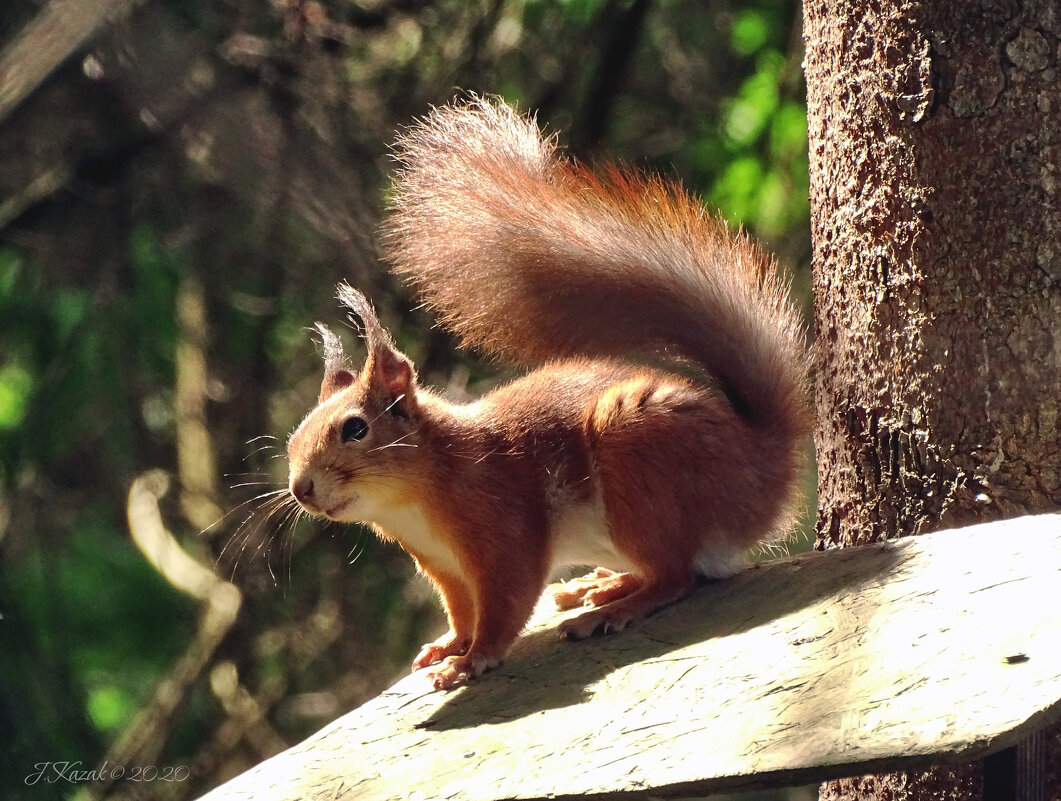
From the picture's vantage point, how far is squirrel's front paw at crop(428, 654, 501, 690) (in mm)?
2301

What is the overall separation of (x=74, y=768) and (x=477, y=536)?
2420mm

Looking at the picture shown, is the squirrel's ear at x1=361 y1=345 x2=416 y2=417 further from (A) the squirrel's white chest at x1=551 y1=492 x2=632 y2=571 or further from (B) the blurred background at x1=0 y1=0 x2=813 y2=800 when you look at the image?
(B) the blurred background at x1=0 y1=0 x2=813 y2=800

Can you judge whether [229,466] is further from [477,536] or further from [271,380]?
[477,536]

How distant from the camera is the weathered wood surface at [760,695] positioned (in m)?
1.55

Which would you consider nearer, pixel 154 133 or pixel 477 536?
pixel 477 536

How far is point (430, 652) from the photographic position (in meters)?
2.62

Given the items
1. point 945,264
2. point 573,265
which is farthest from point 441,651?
point 945,264

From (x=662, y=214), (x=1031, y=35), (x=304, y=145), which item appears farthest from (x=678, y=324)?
(x=304, y=145)

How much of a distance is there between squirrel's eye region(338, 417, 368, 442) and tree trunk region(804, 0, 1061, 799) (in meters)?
0.99

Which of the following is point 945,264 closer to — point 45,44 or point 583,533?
point 583,533

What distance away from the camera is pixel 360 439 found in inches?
94.0

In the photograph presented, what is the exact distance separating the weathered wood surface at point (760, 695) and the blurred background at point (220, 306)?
7.13 ft

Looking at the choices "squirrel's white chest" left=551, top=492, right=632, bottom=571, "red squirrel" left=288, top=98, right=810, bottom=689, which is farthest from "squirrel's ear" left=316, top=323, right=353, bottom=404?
"squirrel's white chest" left=551, top=492, right=632, bottom=571

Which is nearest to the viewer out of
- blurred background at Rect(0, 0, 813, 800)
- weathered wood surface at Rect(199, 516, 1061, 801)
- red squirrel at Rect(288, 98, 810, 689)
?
weathered wood surface at Rect(199, 516, 1061, 801)
